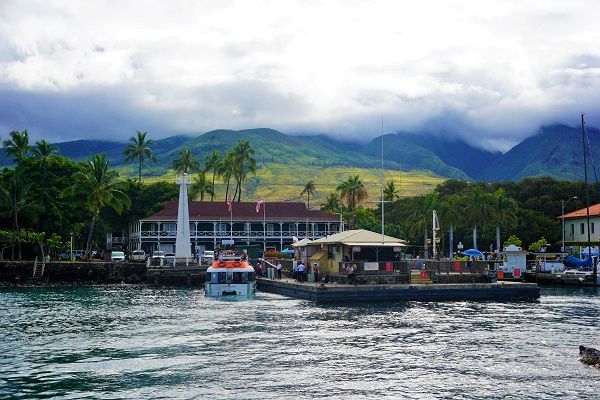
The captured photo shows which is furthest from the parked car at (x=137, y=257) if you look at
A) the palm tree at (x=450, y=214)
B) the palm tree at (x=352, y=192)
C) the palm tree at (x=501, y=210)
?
the palm tree at (x=501, y=210)

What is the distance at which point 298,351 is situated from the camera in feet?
108

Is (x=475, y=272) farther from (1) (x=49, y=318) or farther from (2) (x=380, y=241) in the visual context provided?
(1) (x=49, y=318)

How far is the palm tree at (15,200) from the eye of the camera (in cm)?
8612

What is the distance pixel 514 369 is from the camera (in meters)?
28.6

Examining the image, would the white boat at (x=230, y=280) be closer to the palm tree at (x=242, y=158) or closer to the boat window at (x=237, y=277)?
the boat window at (x=237, y=277)

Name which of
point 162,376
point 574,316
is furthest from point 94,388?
point 574,316

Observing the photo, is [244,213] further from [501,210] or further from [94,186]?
[501,210]

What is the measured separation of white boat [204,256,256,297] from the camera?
206 ft

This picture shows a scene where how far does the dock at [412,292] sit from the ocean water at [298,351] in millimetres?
1710

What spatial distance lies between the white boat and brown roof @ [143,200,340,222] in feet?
152

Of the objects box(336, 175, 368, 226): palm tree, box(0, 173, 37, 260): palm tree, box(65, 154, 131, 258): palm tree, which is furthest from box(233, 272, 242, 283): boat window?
box(336, 175, 368, 226): palm tree

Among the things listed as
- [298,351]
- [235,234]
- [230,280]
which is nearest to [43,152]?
[235,234]

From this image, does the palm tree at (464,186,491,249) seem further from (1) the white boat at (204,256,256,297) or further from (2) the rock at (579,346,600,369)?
(2) the rock at (579,346,600,369)

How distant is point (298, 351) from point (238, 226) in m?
80.9
